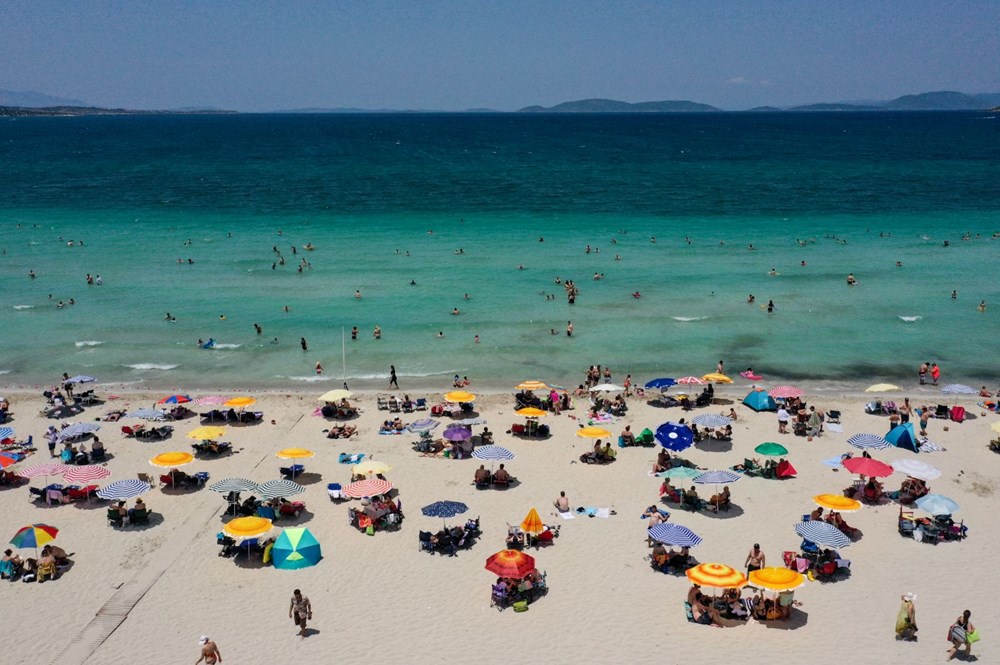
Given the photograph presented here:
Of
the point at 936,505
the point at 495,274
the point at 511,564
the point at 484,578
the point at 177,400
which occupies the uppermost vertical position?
the point at 495,274

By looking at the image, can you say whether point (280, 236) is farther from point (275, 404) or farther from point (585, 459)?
point (585, 459)

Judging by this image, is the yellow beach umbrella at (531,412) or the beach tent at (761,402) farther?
the beach tent at (761,402)

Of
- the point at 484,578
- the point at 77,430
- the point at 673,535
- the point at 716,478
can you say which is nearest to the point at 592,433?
the point at 716,478

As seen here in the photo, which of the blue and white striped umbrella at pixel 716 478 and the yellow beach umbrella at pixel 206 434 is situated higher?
the blue and white striped umbrella at pixel 716 478

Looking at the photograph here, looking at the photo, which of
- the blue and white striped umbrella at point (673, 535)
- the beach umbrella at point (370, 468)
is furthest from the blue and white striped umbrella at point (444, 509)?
the blue and white striped umbrella at point (673, 535)

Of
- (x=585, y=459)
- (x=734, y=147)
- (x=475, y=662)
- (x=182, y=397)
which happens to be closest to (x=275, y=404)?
(x=182, y=397)

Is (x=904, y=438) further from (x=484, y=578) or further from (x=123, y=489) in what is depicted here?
(x=123, y=489)

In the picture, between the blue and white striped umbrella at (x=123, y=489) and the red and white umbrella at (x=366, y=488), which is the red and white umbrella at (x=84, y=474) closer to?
the blue and white striped umbrella at (x=123, y=489)
